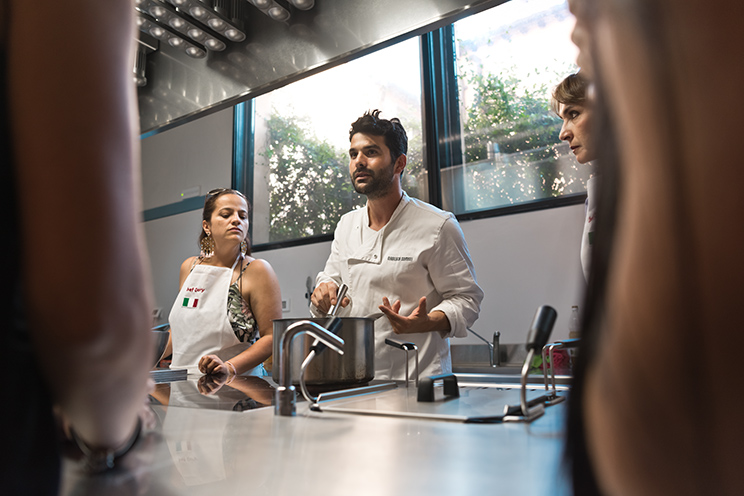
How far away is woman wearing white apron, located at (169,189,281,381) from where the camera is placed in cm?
186

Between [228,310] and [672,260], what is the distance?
1.88 metres

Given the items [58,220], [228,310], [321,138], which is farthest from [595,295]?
[321,138]

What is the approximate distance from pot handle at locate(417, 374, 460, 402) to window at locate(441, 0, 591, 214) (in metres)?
1.67

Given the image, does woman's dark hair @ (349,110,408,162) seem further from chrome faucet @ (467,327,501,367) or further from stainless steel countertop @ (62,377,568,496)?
stainless steel countertop @ (62,377,568,496)

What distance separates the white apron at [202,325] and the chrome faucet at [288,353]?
3.15 feet

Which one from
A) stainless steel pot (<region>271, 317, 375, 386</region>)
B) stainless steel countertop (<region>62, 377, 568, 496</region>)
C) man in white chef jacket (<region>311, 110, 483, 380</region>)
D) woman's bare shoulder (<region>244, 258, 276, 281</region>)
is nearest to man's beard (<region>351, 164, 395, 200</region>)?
man in white chef jacket (<region>311, 110, 483, 380</region>)

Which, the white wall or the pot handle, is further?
the white wall

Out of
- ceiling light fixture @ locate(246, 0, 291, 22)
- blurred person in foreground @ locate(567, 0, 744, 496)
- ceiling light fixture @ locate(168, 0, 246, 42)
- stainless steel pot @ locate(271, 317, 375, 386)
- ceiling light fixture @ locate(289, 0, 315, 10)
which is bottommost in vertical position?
stainless steel pot @ locate(271, 317, 375, 386)

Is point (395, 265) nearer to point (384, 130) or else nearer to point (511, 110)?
point (384, 130)

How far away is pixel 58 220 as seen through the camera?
0.75 feet

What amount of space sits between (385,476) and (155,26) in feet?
3.88

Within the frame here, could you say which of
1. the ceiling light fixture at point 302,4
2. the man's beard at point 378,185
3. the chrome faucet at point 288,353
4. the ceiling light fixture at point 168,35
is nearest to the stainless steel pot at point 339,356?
the chrome faucet at point 288,353

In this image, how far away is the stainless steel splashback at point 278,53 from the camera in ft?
3.19

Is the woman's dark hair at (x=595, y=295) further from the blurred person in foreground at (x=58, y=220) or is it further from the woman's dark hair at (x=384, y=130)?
the woman's dark hair at (x=384, y=130)
